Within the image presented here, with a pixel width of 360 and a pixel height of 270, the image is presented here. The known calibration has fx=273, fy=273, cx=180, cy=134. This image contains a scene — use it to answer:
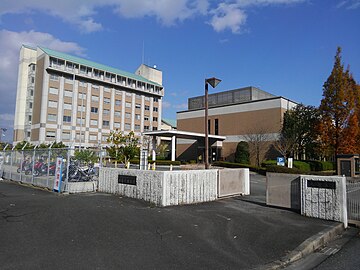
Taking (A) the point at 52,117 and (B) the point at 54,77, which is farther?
(B) the point at 54,77

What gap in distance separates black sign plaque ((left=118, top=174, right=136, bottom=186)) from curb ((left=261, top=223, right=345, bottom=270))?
21.3 ft

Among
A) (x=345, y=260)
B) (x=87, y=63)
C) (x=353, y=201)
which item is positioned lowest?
(x=345, y=260)

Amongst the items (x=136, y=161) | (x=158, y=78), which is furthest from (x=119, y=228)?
(x=158, y=78)

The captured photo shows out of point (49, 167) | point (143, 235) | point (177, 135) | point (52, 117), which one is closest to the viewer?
point (143, 235)

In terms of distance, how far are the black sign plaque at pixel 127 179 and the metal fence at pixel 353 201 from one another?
717 cm

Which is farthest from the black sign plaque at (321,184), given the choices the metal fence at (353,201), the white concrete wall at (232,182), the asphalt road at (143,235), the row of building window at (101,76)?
the row of building window at (101,76)

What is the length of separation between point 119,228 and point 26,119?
206 ft

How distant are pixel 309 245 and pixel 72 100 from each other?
197 ft

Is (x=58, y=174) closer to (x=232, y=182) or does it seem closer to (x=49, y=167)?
(x=49, y=167)

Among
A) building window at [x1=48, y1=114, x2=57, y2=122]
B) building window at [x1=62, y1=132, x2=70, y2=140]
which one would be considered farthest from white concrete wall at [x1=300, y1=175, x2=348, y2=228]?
building window at [x1=48, y1=114, x2=57, y2=122]

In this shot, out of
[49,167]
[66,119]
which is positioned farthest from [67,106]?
[49,167]

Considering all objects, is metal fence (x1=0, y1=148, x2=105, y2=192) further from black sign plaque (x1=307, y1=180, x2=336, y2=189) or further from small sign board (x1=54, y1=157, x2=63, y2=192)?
black sign plaque (x1=307, y1=180, x2=336, y2=189)

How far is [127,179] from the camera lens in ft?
35.5

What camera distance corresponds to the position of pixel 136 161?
37.6 metres
